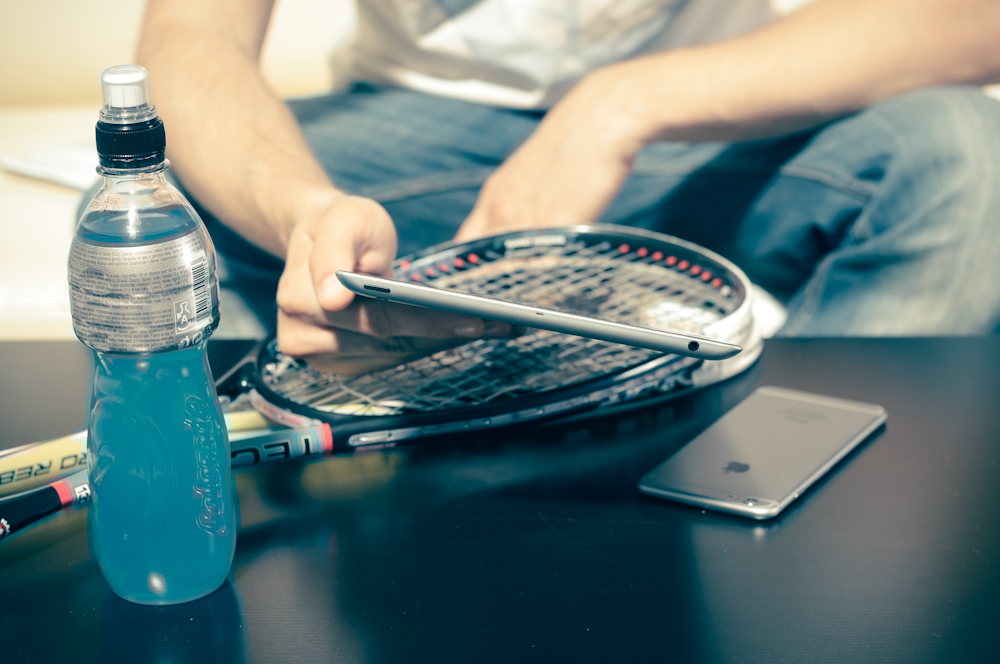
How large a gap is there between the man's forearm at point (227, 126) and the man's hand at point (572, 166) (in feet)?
0.87

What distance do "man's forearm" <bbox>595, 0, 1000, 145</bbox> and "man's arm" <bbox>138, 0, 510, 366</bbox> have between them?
430 mm

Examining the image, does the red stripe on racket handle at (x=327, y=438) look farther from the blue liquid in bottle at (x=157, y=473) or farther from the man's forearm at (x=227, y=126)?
the man's forearm at (x=227, y=126)

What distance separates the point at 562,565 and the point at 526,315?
0.14 metres

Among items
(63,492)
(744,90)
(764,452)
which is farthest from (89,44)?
(764,452)

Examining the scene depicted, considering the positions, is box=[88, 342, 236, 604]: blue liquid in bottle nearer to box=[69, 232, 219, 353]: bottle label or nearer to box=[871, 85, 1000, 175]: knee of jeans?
box=[69, 232, 219, 353]: bottle label

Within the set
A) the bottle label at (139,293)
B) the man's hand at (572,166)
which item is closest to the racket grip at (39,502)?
the bottle label at (139,293)

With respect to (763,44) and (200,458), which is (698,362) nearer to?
(200,458)

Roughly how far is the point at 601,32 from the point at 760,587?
1.02 meters

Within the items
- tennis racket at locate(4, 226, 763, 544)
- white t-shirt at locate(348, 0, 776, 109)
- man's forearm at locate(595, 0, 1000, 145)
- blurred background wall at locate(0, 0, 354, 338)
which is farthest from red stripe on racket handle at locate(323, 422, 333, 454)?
blurred background wall at locate(0, 0, 354, 338)

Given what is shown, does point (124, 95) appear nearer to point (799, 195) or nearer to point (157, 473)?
point (157, 473)

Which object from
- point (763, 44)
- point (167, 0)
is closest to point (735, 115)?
point (763, 44)

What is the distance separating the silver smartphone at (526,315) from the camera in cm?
49

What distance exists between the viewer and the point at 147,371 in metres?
0.43

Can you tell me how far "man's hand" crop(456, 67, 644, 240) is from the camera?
42.0 inches
